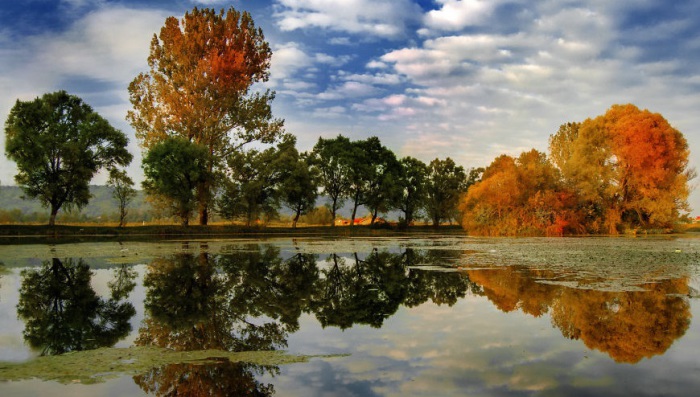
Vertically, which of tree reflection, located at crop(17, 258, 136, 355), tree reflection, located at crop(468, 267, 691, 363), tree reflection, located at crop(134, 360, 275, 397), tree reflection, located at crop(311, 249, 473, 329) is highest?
tree reflection, located at crop(468, 267, 691, 363)

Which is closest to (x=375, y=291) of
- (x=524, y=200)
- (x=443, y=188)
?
(x=524, y=200)

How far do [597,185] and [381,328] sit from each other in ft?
150

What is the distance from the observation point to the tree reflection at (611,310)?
239 inches

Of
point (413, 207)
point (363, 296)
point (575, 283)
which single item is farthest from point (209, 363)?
point (413, 207)

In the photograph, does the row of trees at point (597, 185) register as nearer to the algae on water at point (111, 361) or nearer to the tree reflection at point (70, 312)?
the tree reflection at point (70, 312)

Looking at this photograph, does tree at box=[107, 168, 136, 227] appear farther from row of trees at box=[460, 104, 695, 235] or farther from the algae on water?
the algae on water

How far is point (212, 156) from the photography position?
4941 cm

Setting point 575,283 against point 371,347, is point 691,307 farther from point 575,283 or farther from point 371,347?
point 371,347

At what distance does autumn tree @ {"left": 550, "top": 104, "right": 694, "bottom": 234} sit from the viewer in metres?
45.8

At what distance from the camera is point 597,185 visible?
45781 millimetres

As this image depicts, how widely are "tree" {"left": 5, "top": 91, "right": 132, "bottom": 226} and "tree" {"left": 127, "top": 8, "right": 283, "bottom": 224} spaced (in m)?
4.72

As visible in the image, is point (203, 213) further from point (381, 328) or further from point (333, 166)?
point (381, 328)

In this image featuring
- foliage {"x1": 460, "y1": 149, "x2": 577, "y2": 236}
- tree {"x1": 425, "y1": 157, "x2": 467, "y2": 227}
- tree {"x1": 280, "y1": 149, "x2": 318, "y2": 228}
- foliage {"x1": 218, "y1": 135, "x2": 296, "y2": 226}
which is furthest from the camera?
tree {"x1": 425, "y1": 157, "x2": 467, "y2": 227}

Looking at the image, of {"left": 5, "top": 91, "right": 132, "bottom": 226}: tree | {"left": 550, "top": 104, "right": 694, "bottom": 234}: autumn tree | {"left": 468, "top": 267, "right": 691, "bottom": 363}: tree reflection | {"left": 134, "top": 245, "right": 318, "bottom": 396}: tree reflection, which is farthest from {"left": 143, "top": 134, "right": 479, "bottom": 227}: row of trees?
{"left": 468, "top": 267, "right": 691, "bottom": 363}: tree reflection
